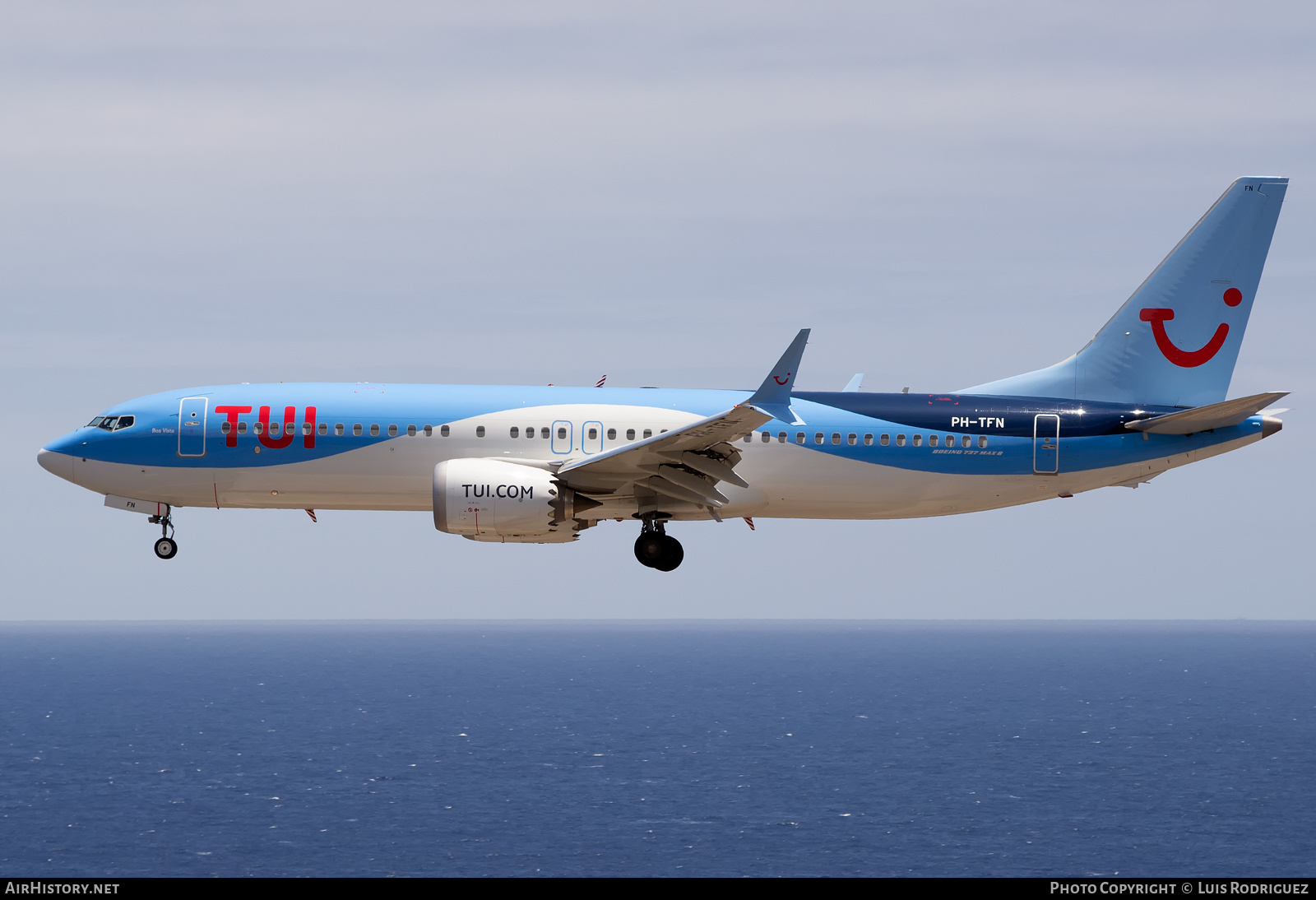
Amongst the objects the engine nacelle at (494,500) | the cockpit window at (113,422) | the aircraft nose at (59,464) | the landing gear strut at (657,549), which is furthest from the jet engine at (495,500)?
the aircraft nose at (59,464)

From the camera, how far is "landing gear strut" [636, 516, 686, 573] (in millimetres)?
33906

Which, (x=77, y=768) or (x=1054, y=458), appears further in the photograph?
(x=77, y=768)

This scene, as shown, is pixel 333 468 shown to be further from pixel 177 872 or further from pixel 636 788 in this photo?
pixel 636 788

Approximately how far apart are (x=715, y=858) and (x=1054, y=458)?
3799 inches

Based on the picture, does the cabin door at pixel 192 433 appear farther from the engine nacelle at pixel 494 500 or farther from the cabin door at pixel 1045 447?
the cabin door at pixel 1045 447

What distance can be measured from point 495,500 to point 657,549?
4.79 metres

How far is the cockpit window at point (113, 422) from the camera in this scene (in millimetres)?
34562

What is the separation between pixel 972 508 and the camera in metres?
35.3

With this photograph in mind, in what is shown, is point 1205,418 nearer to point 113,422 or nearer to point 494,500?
point 494,500

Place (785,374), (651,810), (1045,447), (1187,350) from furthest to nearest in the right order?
(651,810) → (1187,350) → (1045,447) → (785,374)

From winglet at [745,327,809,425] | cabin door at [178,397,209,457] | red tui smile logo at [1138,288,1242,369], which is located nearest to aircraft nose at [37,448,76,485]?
cabin door at [178,397,209,457]

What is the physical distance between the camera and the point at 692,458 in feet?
105

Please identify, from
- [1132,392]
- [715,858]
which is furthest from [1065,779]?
[1132,392]

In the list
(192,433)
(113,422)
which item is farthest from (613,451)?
(113,422)
